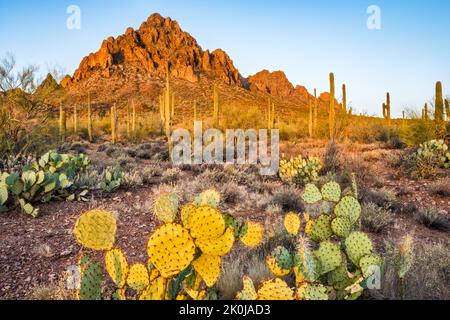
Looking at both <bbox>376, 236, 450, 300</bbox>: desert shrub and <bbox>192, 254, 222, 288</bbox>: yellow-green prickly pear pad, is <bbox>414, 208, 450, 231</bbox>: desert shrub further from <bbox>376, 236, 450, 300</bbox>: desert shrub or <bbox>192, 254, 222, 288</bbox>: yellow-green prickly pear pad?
<bbox>192, 254, 222, 288</bbox>: yellow-green prickly pear pad

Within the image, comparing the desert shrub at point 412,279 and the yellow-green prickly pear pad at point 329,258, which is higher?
the yellow-green prickly pear pad at point 329,258

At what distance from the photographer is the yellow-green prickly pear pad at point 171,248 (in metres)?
1.67

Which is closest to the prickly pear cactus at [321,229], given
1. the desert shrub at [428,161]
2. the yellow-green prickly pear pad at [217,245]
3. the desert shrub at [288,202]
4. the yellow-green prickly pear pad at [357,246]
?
the yellow-green prickly pear pad at [357,246]

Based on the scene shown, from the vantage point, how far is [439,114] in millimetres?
13305

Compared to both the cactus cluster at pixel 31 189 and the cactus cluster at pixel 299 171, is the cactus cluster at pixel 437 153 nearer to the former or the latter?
the cactus cluster at pixel 299 171

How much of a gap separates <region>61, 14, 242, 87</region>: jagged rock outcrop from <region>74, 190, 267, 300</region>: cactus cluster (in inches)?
2341

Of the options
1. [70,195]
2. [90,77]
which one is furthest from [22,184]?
[90,77]

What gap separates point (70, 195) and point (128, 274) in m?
4.36

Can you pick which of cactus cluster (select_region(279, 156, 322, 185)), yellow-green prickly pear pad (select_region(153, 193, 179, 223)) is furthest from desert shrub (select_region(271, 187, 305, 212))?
yellow-green prickly pear pad (select_region(153, 193, 179, 223))

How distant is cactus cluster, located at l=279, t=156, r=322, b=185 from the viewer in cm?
885

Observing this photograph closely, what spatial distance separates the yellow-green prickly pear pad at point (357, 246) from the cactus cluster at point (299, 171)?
20.4 feet

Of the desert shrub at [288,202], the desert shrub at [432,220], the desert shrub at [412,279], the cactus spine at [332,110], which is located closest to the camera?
the desert shrub at [412,279]

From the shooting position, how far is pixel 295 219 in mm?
2916
